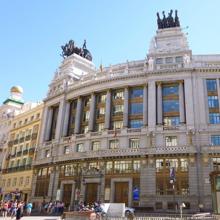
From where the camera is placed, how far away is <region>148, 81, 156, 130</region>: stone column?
51.2m

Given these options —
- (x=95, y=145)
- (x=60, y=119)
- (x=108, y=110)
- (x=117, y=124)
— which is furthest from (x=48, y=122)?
(x=117, y=124)

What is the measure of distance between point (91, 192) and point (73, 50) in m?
39.6

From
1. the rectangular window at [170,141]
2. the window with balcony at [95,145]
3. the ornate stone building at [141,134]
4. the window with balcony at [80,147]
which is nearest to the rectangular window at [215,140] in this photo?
the ornate stone building at [141,134]

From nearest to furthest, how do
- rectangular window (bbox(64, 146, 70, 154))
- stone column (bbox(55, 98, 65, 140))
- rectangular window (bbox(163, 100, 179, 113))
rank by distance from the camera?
rectangular window (bbox(163, 100, 179, 113))
rectangular window (bbox(64, 146, 70, 154))
stone column (bbox(55, 98, 65, 140))

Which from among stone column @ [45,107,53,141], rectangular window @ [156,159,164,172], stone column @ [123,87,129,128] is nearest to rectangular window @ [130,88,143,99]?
stone column @ [123,87,129,128]

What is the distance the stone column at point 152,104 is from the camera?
2016 inches

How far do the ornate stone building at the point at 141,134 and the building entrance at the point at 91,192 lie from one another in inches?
7.0

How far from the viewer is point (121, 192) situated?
1951 inches

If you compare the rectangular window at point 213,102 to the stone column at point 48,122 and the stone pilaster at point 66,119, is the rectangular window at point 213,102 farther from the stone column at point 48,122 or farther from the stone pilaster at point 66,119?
the stone column at point 48,122

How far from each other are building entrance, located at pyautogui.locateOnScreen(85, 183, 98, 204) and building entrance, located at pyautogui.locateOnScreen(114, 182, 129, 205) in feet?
13.1

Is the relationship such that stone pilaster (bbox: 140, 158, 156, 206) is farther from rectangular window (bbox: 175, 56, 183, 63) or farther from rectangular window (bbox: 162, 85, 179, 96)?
rectangular window (bbox: 175, 56, 183, 63)

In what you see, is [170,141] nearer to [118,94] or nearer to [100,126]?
[100,126]

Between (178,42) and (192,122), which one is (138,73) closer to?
(178,42)

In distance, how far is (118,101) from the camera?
58.0 metres
